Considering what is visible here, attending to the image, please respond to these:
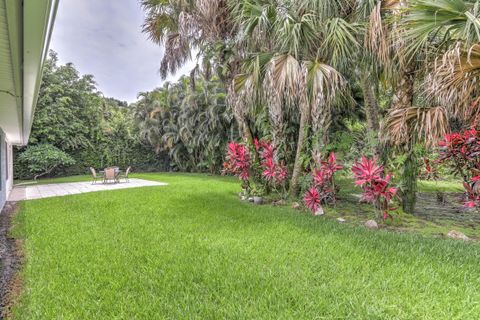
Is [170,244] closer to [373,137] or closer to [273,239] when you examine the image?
[273,239]

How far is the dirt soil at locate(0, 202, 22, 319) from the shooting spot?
275 cm

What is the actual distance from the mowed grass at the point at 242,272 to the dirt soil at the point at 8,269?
0.11 m

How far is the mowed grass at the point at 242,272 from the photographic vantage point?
2.39 m

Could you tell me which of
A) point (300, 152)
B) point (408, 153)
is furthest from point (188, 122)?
point (408, 153)

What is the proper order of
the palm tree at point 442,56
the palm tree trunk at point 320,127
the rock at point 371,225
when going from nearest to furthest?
1. the palm tree at point 442,56
2. the rock at point 371,225
3. the palm tree trunk at point 320,127

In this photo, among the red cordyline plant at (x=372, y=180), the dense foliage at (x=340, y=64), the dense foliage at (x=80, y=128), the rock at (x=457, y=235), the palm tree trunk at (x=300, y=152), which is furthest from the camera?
the dense foliage at (x=80, y=128)

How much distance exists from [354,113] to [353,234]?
538 centimetres

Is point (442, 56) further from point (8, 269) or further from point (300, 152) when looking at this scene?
point (8, 269)

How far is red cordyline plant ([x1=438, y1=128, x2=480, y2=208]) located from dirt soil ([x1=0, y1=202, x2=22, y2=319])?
5.73m

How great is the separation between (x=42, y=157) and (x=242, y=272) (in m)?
16.8

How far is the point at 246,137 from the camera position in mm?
8508

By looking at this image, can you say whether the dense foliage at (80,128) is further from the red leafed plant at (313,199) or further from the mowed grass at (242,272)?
the red leafed plant at (313,199)

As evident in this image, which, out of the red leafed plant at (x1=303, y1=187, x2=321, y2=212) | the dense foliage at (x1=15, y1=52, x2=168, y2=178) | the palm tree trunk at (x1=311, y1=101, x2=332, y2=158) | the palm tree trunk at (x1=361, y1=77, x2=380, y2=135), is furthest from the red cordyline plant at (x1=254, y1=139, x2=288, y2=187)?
the dense foliage at (x1=15, y1=52, x2=168, y2=178)

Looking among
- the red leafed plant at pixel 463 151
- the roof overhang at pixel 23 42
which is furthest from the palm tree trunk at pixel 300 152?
the roof overhang at pixel 23 42
